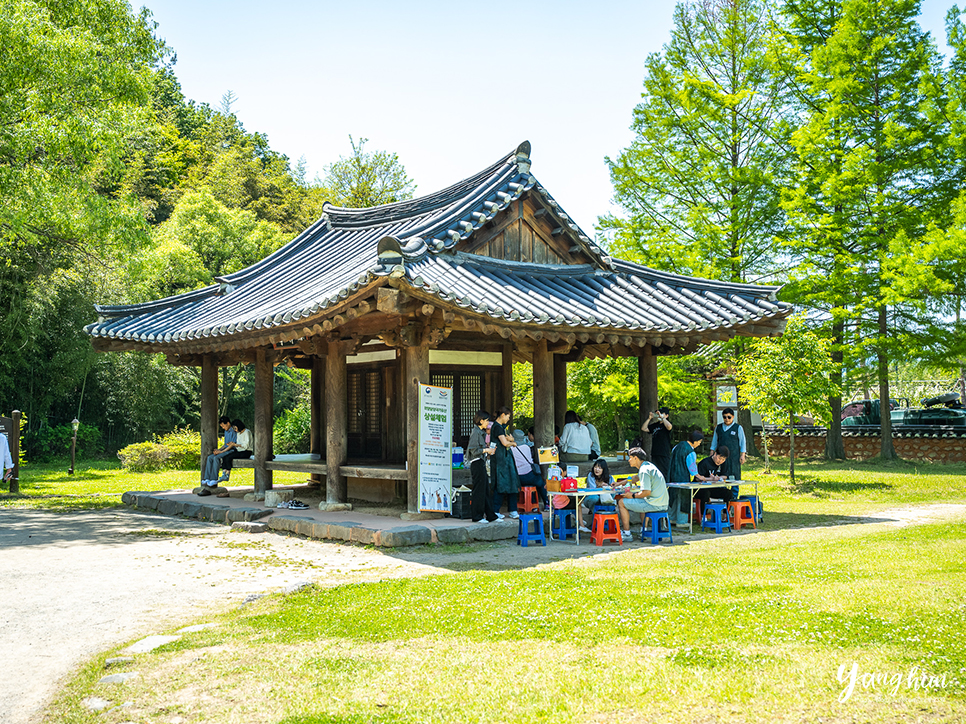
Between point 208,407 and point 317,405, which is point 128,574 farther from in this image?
point 317,405

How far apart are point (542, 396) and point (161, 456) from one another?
53.0ft

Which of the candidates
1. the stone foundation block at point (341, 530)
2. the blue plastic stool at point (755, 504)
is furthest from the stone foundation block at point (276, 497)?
the blue plastic stool at point (755, 504)

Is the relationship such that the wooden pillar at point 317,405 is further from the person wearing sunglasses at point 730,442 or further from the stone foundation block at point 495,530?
the person wearing sunglasses at point 730,442

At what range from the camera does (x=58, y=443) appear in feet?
94.0

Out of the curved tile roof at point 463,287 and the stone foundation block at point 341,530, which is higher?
the curved tile roof at point 463,287

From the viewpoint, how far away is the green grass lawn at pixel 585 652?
163 inches

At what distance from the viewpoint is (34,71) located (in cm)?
1452

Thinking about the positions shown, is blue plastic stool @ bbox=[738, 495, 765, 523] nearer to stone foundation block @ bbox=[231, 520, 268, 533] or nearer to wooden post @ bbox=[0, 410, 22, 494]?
stone foundation block @ bbox=[231, 520, 268, 533]

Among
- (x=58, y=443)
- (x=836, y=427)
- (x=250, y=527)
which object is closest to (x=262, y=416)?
(x=250, y=527)

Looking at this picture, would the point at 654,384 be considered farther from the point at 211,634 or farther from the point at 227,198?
the point at 227,198

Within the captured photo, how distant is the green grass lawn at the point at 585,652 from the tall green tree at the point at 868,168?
15610 mm

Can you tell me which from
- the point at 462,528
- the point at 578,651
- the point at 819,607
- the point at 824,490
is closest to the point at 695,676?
the point at 578,651

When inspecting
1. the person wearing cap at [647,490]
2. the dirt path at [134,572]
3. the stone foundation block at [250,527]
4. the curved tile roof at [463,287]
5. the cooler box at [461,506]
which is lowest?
the dirt path at [134,572]

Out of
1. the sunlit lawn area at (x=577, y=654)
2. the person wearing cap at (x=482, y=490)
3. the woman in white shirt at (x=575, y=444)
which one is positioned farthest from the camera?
the woman in white shirt at (x=575, y=444)
